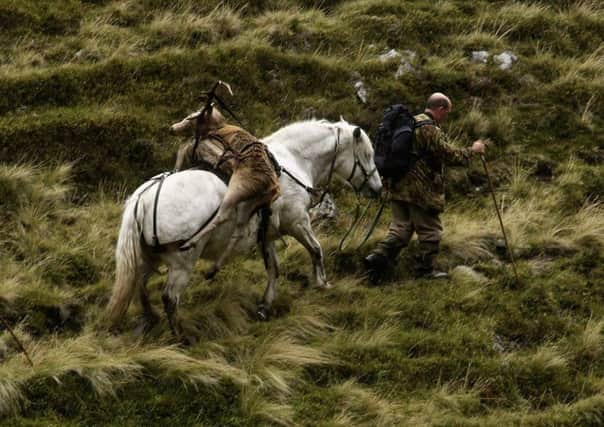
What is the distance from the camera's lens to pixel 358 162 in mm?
11953

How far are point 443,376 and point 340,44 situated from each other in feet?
30.7

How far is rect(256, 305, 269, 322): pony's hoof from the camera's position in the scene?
35.4 feet

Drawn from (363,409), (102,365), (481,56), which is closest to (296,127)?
(363,409)

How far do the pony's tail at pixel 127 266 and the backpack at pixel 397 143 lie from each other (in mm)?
3821

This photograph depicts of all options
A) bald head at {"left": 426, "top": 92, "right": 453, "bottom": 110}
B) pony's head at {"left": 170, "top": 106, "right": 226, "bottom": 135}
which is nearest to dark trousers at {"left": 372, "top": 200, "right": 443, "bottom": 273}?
bald head at {"left": 426, "top": 92, "right": 453, "bottom": 110}

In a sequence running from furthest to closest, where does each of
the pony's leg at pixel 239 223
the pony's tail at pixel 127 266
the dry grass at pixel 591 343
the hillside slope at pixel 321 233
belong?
1. the dry grass at pixel 591 343
2. the pony's leg at pixel 239 223
3. the pony's tail at pixel 127 266
4. the hillside slope at pixel 321 233

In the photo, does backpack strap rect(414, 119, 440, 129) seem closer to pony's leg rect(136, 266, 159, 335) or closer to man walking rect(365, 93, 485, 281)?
man walking rect(365, 93, 485, 281)

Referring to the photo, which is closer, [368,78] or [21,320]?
[21,320]

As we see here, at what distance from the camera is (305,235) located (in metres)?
11.2

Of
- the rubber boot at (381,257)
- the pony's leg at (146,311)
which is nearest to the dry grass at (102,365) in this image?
the pony's leg at (146,311)

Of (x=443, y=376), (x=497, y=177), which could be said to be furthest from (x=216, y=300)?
(x=497, y=177)

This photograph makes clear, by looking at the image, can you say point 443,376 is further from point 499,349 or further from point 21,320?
point 21,320

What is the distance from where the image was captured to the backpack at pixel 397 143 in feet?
37.6

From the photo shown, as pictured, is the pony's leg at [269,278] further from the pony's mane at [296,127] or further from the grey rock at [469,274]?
the grey rock at [469,274]
